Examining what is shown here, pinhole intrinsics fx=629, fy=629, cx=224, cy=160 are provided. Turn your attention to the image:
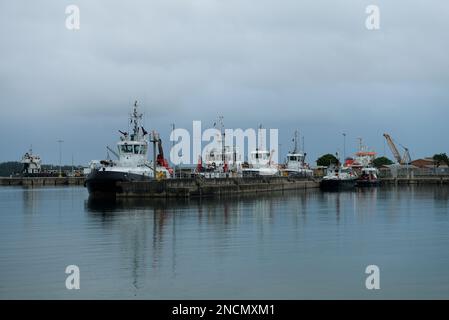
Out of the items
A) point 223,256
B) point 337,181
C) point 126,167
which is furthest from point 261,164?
point 223,256

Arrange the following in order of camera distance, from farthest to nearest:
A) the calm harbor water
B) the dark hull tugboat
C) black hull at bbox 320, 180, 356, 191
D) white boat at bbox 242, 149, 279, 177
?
1. white boat at bbox 242, 149, 279, 177
2. the dark hull tugboat
3. black hull at bbox 320, 180, 356, 191
4. the calm harbor water

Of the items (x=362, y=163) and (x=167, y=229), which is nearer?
(x=167, y=229)

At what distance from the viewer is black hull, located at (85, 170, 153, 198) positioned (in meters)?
65.2

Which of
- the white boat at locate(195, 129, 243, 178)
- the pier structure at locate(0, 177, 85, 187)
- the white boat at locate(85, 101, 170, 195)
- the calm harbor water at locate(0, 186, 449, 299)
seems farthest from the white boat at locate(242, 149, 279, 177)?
the calm harbor water at locate(0, 186, 449, 299)

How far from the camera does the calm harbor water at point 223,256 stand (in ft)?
67.6

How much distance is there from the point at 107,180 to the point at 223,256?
134 ft

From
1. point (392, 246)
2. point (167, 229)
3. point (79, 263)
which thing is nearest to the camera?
point (79, 263)

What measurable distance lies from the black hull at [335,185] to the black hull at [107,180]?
4786cm

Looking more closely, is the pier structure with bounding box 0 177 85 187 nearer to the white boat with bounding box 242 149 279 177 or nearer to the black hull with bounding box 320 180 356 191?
the white boat with bounding box 242 149 279 177

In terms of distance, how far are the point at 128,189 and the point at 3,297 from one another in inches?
1778

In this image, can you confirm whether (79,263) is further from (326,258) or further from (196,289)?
(326,258)

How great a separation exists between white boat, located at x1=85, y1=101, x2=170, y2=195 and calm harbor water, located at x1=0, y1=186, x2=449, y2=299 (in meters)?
18.0

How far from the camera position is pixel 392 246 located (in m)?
30.6

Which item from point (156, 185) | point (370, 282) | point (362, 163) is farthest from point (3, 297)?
point (362, 163)
